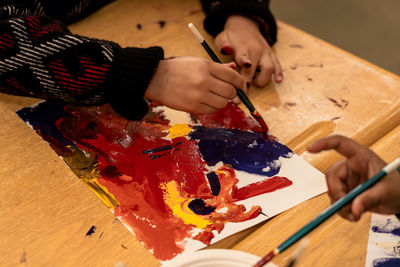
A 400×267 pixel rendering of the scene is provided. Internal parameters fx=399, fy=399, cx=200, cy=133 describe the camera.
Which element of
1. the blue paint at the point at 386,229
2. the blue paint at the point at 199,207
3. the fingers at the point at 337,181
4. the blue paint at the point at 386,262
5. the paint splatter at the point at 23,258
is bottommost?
the blue paint at the point at 386,262

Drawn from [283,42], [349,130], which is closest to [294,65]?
[283,42]

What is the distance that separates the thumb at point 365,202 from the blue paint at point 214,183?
19cm

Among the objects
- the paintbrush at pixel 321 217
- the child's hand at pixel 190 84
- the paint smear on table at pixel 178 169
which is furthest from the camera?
the child's hand at pixel 190 84

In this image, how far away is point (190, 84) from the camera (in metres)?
0.64

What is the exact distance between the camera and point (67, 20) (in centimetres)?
89

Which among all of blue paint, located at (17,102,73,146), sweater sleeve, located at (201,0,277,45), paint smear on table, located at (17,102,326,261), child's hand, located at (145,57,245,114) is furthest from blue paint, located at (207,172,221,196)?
sweater sleeve, located at (201,0,277,45)

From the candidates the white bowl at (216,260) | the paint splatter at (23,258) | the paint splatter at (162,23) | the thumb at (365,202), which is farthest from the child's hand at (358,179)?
the paint splatter at (162,23)

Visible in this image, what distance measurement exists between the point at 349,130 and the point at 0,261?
0.55 metres

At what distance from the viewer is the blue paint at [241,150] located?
61 cm

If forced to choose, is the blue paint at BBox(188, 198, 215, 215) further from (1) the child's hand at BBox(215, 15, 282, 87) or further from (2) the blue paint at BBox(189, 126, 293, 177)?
(1) the child's hand at BBox(215, 15, 282, 87)

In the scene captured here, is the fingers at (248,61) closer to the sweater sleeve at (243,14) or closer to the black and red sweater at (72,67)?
the sweater sleeve at (243,14)

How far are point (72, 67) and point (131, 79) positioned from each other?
4.1 inches

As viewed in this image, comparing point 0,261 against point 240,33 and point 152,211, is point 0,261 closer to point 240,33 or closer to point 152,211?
point 152,211

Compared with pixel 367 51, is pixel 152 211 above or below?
above
